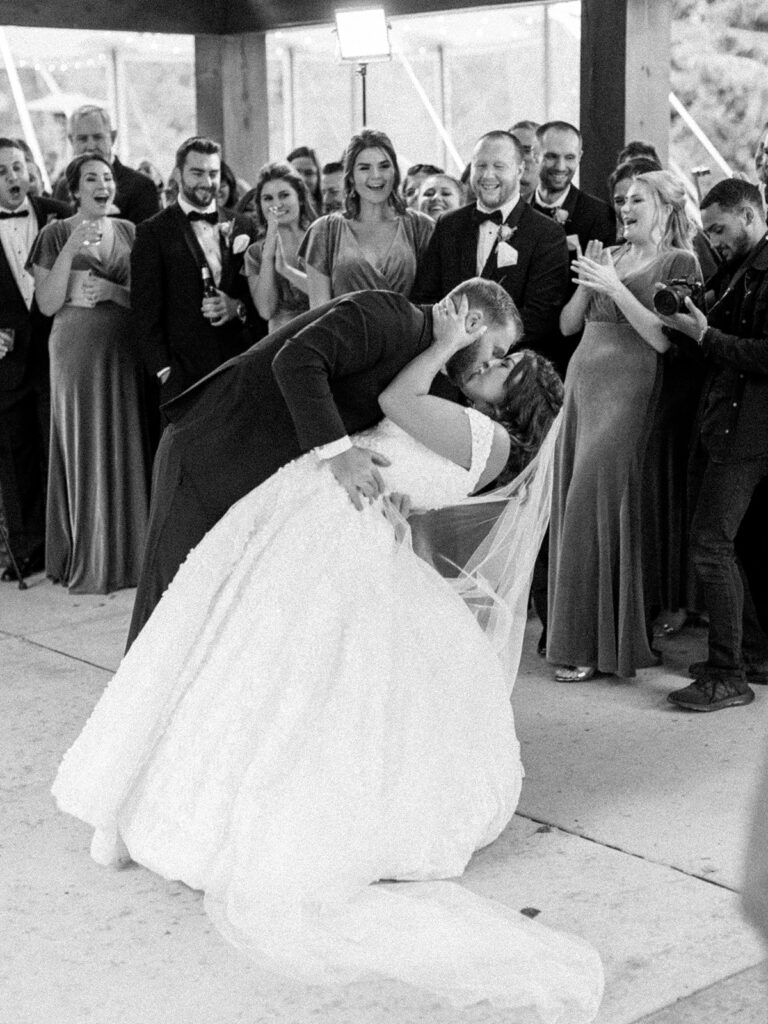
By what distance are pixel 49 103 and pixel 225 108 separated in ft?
17.1

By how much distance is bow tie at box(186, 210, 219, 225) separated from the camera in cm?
613

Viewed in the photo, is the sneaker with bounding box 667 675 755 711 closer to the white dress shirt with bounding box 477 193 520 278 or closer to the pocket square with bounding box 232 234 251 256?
the white dress shirt with bounding box 477 193 520 278

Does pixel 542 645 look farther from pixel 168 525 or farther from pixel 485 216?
pixel 168 525

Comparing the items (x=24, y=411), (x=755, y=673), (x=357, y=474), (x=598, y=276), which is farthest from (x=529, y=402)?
(x=24, y=411)

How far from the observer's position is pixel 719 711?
4.62 meters

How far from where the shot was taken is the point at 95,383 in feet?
20.8

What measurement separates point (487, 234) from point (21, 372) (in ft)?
7.95

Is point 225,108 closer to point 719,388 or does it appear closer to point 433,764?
point 719,388

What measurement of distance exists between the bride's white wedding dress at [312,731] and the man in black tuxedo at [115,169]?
3873 millimetres

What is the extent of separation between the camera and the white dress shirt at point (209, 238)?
6125 mm

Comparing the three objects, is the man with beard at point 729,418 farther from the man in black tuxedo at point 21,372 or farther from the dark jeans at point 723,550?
the man in black tuxedo at point 21,372

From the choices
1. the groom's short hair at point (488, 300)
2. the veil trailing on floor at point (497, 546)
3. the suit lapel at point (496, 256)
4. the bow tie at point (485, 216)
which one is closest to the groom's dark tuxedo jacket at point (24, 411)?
the bow tie at point (485, 216)

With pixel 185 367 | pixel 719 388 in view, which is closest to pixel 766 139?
pixel 719 388

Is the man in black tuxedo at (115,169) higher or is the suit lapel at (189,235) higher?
the man in black tuxedo at (115,169)
